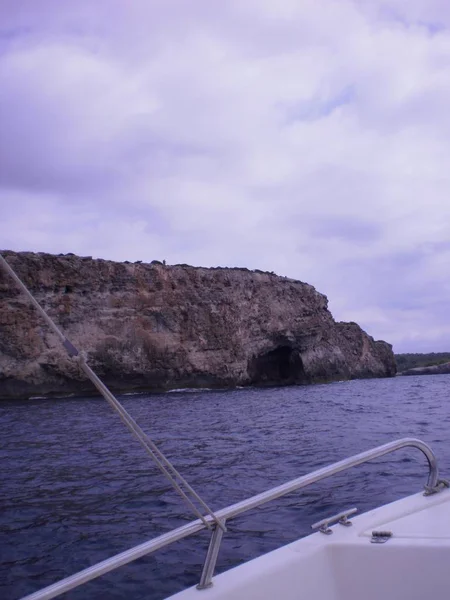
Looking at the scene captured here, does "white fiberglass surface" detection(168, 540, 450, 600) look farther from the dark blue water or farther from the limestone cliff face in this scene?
the limestone cliff face

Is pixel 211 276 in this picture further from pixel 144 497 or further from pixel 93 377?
pixel 93 377

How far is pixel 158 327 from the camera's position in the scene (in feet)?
124

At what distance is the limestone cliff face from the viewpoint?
108 feet

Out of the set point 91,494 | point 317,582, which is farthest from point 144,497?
point 317,582

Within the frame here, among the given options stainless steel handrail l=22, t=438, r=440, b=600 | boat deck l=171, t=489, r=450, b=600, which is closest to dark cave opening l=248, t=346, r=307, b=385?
stainless steel handrail l=22, t=438, r=440, b=600

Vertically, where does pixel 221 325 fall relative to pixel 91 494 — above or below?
above

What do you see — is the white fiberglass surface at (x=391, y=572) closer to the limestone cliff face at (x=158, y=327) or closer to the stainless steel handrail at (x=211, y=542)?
the stainless steel handrail at (x=211, y=542)

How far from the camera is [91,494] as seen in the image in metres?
7.48

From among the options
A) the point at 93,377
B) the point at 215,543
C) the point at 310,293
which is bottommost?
the point at 215,543

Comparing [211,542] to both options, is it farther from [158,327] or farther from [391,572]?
[158,327]

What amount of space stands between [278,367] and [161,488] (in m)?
42.9

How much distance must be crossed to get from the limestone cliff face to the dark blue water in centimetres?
1840

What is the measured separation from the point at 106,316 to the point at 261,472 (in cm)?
2830

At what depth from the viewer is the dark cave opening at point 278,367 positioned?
151 ft
